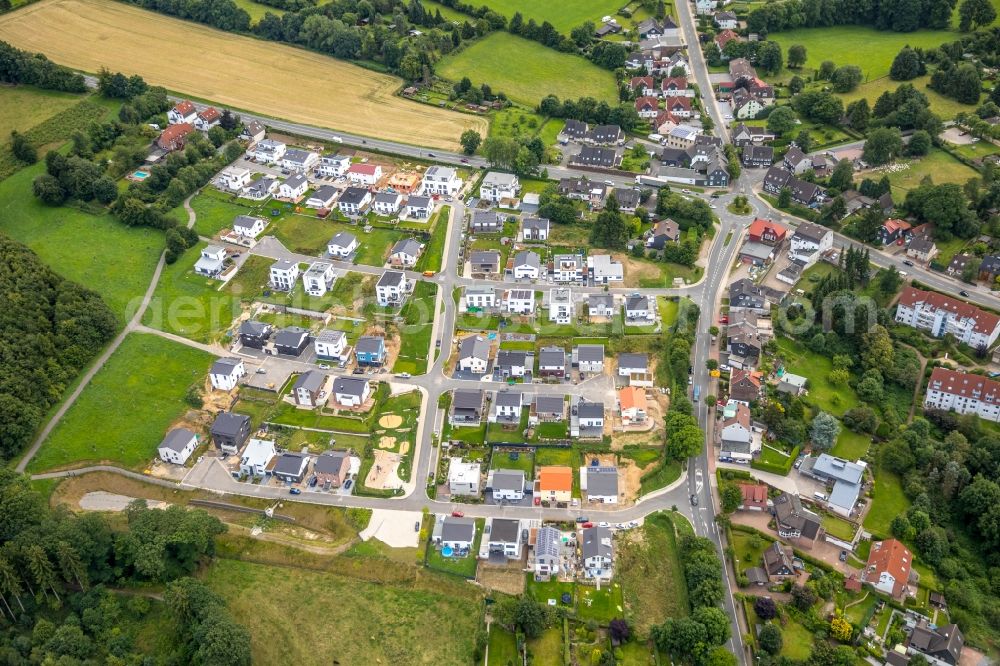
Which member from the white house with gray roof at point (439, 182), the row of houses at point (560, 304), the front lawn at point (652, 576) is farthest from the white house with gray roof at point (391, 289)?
the front lawn at point (652, 576)

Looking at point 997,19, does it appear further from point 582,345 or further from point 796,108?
point 582,345

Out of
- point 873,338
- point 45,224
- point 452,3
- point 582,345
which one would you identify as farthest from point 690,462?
point 452,3

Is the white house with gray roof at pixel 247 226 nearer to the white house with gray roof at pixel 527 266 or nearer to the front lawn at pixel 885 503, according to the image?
the white house with gray roof at pixel 527 266

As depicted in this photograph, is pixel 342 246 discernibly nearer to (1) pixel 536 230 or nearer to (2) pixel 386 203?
(2) pixel 386 203

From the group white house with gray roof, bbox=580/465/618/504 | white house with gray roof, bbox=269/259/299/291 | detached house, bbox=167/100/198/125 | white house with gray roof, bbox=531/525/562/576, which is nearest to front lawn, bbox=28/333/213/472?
white house with gray roof, bbox=269/259/299/291

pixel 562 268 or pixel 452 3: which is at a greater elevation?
pixel 452 3

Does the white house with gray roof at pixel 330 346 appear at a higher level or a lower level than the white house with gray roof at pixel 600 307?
lower

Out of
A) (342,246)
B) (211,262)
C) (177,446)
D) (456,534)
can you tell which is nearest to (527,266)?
(342,246)

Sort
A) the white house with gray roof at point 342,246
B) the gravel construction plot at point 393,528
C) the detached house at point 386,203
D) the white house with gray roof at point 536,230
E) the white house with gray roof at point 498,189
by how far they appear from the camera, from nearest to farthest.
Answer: the gravel construction plot at point 393,528, the white house with gray roof at point 342,246, the white house with gray roof at point 536,230, the detached house at point 386,203, the white house with gray roof at point 498,189
